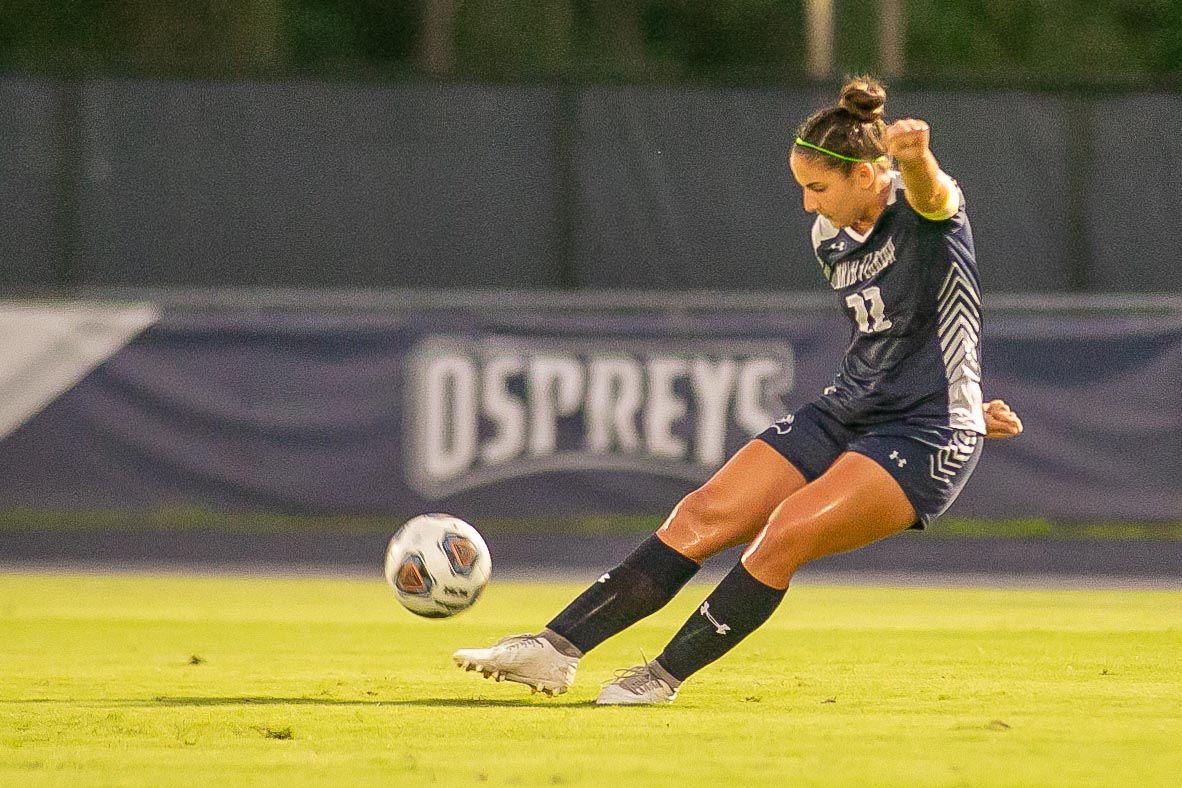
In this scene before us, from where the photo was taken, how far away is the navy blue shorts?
19.9 ft

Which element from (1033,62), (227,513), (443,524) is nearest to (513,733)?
(443,524)

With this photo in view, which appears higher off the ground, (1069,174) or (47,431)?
(1069,174)

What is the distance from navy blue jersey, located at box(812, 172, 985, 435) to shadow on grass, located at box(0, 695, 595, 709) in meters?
1.42

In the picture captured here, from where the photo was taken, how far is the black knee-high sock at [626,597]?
6340mm

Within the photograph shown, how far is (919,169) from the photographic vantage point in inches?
227

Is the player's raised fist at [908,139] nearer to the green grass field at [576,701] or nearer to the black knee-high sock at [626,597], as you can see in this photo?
the black knee-high sock at [626,597]

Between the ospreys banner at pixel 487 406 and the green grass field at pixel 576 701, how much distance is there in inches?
64.9

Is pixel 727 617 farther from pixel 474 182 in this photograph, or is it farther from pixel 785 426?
pixel 474 182

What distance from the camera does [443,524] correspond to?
Result: 6883 mm

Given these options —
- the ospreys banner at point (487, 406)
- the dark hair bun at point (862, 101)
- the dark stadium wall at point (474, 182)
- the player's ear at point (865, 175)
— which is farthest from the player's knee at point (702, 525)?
the dark stadium wall at point (474, 182)

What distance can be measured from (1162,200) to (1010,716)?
9.82 meters

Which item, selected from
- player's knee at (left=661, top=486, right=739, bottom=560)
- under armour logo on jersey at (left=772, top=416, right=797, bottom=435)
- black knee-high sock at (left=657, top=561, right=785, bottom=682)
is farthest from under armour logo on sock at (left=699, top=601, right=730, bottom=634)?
under armour logo on jersey at (left=772, top=416, right=797, bottom=435)

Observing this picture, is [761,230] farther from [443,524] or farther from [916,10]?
[916,10]

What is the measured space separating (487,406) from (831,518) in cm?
617
